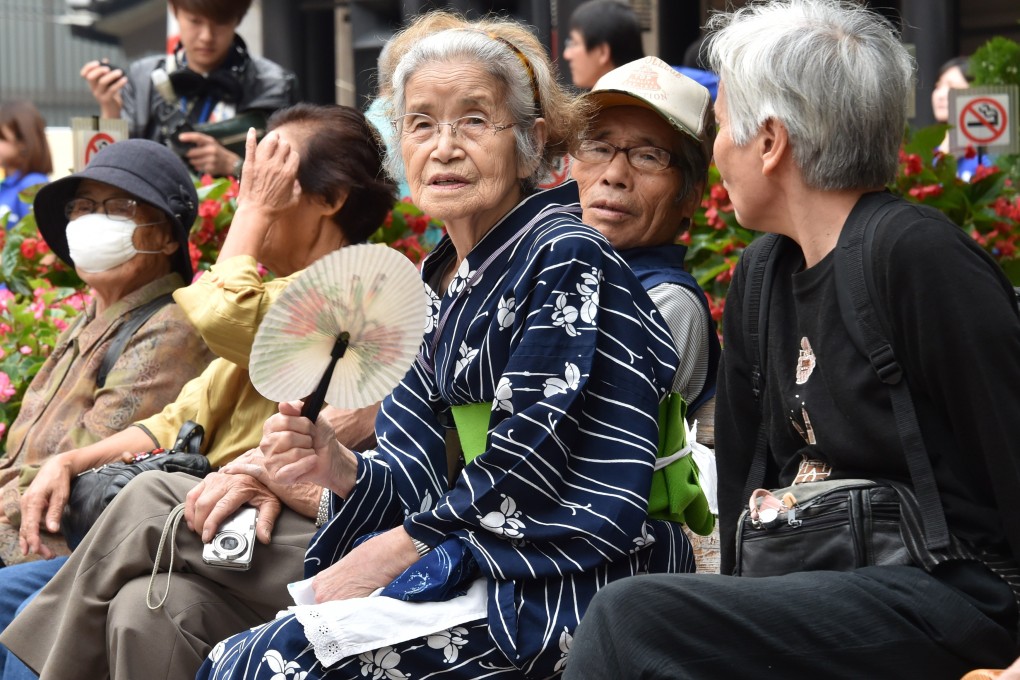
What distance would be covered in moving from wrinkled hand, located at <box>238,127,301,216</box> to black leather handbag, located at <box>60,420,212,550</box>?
717mm

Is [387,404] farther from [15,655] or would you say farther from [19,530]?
[19,530]

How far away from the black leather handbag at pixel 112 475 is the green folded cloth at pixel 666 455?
41.2 inches

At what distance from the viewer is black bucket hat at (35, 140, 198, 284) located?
452 centimetres

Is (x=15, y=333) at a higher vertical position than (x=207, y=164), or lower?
lower

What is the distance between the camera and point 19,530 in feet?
14.0

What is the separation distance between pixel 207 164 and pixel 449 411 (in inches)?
124

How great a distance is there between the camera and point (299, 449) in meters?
2.96

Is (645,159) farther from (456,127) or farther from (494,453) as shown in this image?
(494,453)

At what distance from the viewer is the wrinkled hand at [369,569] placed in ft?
9.48

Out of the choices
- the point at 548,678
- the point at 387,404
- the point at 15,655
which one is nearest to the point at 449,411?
the point at 387,404

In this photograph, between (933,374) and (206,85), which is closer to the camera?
(933,374)

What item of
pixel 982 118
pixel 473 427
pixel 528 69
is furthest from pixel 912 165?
pixel 473 427

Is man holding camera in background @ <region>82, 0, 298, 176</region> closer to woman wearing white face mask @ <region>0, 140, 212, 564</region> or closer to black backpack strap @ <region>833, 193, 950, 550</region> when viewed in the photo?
woman wearing white face mask @ <region>0, 140, 212, 564</region>

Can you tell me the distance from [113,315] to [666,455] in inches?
89.8
